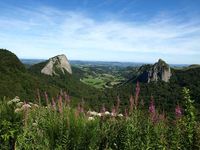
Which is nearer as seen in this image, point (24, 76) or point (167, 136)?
point (167, 136)

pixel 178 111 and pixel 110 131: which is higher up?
pixel 178 111

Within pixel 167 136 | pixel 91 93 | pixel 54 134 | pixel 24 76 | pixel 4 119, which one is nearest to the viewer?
pixel 54 134

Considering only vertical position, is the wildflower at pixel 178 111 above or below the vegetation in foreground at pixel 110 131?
above

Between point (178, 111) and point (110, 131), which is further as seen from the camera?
point (110, 131)

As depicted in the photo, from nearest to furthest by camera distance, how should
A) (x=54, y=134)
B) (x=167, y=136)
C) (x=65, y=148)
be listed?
(x=65, y=148), (x=54, y=134), (x=167, y=136)

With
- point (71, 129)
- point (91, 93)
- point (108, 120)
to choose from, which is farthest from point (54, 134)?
point (91, 93)

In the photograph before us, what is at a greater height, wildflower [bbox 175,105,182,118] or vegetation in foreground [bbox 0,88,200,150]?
wildflower [bbox 175,105,182,118]

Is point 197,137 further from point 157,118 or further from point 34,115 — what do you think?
point 34,115

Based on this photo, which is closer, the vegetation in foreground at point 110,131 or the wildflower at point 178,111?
the vegetation in foreground at point 110,131
